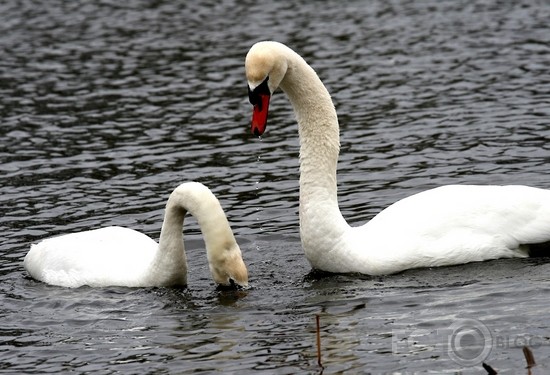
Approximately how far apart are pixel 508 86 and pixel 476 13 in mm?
7264

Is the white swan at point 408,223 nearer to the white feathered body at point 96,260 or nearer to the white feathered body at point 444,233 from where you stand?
the white feathered body at point 444,233

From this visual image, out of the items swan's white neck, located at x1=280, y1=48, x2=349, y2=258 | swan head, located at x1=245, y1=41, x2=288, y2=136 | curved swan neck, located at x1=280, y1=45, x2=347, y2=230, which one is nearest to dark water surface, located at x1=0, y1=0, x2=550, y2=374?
swan's white neck, located at x1=280, y1=48, x2=349, y2=258

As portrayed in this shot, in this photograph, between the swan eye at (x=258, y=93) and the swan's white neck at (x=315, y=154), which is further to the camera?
the swan's white neck at (x=315, y=154)

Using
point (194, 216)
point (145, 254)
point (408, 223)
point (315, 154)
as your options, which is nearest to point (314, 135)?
point (315, 154)

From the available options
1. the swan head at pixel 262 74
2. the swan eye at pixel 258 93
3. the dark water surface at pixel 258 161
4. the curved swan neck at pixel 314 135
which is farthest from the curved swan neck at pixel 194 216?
the curved swan neck at pixel 314 135

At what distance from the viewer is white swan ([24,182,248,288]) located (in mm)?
10227

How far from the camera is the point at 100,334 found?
9.61 m

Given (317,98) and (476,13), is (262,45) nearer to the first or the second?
(317,98)

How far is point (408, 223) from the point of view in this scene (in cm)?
1042

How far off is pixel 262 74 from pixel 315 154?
1.08 meters

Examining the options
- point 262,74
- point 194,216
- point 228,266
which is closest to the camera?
point 228,266

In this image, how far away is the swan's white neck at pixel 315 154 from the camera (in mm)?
10719

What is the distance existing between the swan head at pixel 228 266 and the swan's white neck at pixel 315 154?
803 mm

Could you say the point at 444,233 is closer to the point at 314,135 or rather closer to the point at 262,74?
the point at 314,135
